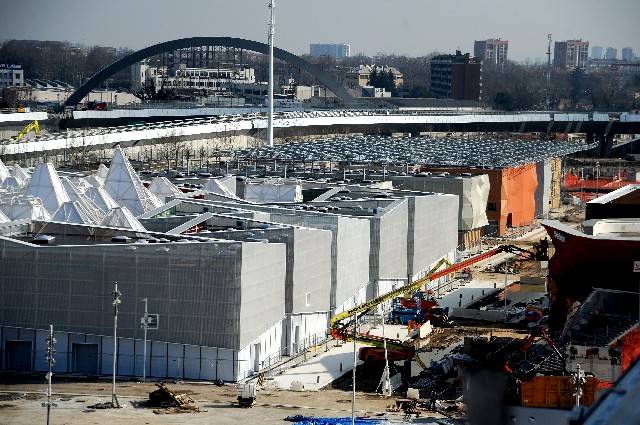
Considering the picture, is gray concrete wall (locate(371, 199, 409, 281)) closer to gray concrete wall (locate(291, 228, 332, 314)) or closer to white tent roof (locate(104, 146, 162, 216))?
gray concrete wall (locate(291, 228, 332, 314))

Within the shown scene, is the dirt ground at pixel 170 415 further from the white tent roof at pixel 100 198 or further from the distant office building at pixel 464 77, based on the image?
the distant office building at pixel 464 77

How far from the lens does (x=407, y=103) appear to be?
461ft

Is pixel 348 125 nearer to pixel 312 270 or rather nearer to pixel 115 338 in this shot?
pixel 312 270

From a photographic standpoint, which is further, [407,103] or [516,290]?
[407,103]

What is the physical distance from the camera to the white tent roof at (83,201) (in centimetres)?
3638

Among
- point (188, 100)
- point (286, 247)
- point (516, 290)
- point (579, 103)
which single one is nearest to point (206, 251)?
point (286, 247)

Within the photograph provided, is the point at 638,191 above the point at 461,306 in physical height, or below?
above

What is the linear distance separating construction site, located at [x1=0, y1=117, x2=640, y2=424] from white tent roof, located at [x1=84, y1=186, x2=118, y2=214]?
0.21ft

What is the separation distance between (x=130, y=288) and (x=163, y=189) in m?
16.5

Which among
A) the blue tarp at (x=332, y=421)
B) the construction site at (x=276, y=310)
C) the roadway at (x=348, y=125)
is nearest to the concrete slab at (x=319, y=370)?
the construction site at (x=276, y=310)

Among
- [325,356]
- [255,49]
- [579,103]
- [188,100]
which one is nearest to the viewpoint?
[325,356]

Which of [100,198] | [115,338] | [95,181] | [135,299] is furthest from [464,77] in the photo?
[115,338]

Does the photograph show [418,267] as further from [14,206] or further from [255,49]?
[255,49]

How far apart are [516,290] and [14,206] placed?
15.0 meters
